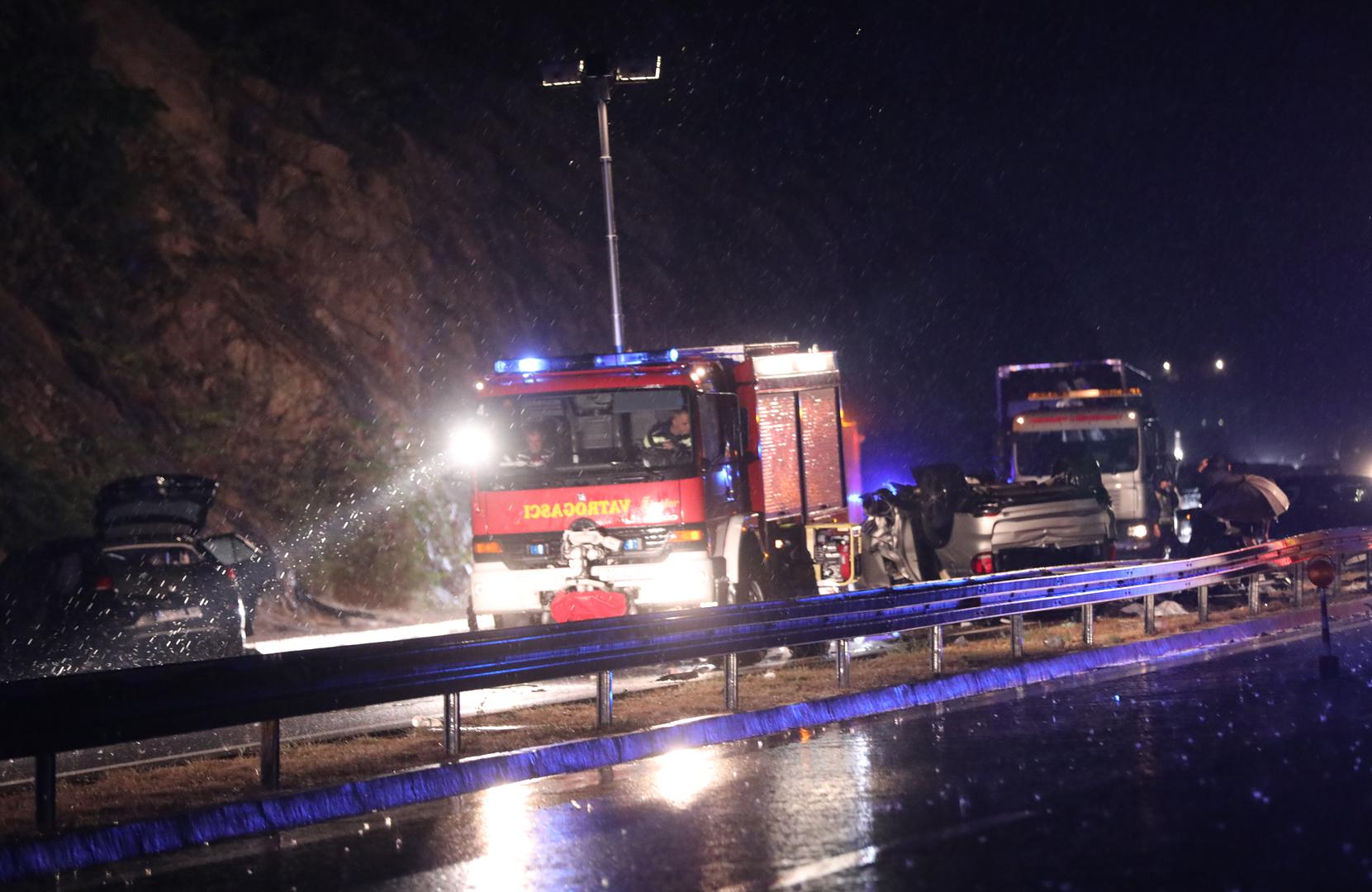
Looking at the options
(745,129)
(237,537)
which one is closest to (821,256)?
(745,129)

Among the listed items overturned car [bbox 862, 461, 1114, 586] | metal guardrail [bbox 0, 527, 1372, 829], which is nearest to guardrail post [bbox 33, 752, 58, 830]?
metal guardrail [bbox 0, 527, 1372, 829]

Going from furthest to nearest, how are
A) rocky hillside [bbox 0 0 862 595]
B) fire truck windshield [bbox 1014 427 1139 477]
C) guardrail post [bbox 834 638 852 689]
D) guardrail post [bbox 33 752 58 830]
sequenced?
fire truck windshield [bbox 1014 427 1139 477]
rocky hillside [bbox 0 0 862 595]
guardrail post [bbox 834 638 852 689]
guardrail post [bbox 33 752 58 830]

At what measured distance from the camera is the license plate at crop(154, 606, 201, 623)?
17.2 meters

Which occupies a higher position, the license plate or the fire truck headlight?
the fire truck headlight

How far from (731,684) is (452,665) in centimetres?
290

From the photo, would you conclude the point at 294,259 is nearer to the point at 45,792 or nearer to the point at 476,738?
the point at 476,738

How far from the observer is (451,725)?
10.6m

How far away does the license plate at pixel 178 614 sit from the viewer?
1717cm

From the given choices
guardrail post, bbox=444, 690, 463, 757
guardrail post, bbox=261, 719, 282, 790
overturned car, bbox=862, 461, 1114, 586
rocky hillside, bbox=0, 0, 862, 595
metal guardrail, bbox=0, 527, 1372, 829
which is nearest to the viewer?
metal guardrail, bbox=0, 527, 1372, 829

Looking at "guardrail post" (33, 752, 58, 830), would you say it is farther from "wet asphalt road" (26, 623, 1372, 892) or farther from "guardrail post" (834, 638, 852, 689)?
"guardrail post" (834, 638, 852, 689)

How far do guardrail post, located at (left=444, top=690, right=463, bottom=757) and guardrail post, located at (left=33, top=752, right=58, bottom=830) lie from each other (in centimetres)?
276

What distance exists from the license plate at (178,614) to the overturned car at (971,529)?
893 cm

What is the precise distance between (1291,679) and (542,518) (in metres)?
7.37

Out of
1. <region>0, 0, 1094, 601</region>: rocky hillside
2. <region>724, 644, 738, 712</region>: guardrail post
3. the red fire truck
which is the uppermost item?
<region>0, 0, 1094, 601</region>: rocky hillside
